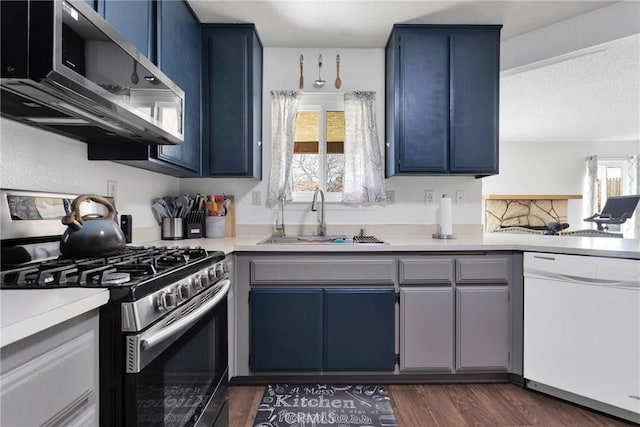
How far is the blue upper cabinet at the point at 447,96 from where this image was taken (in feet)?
7.91

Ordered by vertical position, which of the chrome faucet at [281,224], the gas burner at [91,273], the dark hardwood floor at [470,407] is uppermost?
the chrome faucet at [281,224]

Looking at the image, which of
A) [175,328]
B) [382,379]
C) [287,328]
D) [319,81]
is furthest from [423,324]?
[319,81]

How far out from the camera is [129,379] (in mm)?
876

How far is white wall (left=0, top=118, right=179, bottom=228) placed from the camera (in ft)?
4.14

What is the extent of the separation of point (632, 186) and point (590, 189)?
73 centimetres

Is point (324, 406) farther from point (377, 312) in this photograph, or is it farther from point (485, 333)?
point (485, 333)

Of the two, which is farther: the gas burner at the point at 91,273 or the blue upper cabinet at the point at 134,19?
the blue upper cabinet at the point at 134,19

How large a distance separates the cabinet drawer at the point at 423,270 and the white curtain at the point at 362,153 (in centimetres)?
72

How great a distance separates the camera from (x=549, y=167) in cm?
738

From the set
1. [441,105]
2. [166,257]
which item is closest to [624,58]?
[441,105]

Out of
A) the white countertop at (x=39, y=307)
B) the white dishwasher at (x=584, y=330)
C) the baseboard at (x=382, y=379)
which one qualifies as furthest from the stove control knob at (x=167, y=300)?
the white dishwasher at (x=584, y=330)

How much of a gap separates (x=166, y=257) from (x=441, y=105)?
2.01 meters

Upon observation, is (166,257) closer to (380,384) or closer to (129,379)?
(129,379)

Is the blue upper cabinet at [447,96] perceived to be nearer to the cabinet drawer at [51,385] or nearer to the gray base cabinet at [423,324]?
the gray base cabinet at [423,324]
